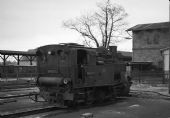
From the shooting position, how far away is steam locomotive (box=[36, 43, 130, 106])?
1412 cm

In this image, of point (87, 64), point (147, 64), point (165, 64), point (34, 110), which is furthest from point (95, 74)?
point (147, 64)

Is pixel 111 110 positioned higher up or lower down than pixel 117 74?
lower down

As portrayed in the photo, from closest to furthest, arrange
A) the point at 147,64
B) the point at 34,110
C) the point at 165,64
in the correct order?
the point at 34,110
the point at 165,64
the point at 147,64

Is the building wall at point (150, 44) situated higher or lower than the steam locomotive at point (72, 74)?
higher

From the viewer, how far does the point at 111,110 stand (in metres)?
14.0

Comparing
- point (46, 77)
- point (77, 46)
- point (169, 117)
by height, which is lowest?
point (169, 117)

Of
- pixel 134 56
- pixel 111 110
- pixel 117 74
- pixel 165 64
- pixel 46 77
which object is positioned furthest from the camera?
pixel 134 56

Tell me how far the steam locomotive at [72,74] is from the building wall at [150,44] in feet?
101

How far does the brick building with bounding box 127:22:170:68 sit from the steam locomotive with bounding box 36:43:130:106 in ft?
101

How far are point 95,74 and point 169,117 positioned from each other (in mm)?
4627

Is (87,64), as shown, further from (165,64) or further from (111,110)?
(165,64)

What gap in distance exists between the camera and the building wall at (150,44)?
45569 mm

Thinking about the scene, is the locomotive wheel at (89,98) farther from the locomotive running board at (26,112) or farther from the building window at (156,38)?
the building window at (156,38)

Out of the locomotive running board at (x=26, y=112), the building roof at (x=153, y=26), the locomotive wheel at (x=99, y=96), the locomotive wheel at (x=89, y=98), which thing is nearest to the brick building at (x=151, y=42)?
the building roof at (x=153, y=26)
